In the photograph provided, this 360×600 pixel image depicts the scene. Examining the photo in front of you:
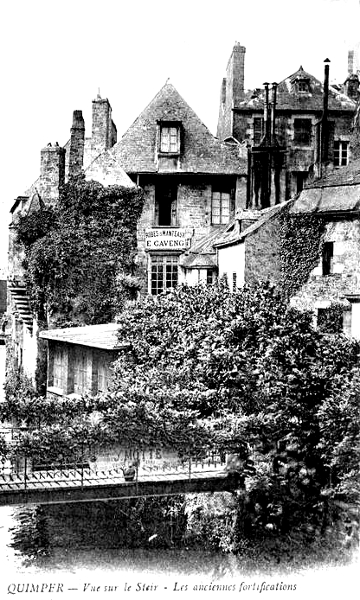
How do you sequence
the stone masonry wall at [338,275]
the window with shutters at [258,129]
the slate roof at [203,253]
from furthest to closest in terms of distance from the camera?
the window with shutters at [258,129] → the slate roof at [203,253] → the stone masonry wall at [338,275]

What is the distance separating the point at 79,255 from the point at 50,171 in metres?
4.03

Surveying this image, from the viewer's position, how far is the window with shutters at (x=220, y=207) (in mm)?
35875

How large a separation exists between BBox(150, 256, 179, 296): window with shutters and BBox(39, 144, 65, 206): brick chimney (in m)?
Answer: 4.84

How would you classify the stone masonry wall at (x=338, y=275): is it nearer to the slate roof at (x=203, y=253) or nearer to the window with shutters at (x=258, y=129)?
the slate roof at (x=203, y=253)

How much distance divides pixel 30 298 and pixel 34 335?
5.17ft

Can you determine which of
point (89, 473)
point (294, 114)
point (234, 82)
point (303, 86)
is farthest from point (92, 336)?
point (234, 82)

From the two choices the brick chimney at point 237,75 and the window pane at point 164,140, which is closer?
the window pane at point 164,140

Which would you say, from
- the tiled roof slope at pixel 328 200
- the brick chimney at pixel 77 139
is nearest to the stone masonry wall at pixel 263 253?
the tiled roof slope at pixel 328 200

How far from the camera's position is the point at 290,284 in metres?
29.3

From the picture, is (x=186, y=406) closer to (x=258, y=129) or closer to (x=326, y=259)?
(x=326, y=259)

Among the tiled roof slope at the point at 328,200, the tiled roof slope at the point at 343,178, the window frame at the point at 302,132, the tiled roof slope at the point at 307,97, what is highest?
the tiled roof slope at the point at 307,97

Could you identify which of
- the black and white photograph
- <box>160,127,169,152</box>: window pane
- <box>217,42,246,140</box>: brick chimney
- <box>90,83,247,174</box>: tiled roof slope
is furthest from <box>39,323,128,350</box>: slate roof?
<box>217,42,246,140</box>: brick chimney

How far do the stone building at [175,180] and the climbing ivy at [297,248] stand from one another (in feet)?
19.3

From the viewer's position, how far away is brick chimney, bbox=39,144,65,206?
33.7 metres
